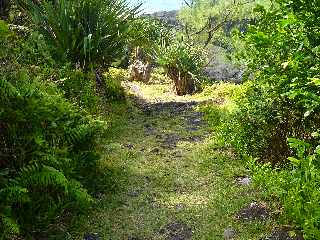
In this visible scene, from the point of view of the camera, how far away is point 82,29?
31.6ft

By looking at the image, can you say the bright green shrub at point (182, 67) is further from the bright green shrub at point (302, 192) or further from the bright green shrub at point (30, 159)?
the bright green shrub at point (302, 192)

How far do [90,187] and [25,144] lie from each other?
5.74 feet

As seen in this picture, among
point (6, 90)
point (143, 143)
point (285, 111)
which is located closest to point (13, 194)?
point (6, 90)

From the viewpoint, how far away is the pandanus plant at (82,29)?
9594mm

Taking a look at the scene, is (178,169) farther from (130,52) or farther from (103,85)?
(130,52)

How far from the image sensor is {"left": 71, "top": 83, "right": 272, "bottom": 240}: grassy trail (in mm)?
5477

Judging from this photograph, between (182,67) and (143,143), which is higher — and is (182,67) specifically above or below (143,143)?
above

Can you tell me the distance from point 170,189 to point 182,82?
948 cm

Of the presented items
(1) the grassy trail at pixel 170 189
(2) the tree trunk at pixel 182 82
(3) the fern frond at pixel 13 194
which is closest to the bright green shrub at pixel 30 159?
(3) the fern frond at pixel 13 194

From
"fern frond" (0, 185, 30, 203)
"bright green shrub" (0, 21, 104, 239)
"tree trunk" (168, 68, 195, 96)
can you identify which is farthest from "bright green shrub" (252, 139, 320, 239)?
"tree trunk" (168, 68, 195, 96)

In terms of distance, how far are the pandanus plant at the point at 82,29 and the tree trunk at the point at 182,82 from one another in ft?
17.9

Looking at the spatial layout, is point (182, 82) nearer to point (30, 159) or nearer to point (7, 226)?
point (30, 159)

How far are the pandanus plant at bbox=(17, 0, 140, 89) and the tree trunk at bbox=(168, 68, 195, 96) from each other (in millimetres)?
5444

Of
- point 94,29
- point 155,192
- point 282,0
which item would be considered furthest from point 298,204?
point 94,29
